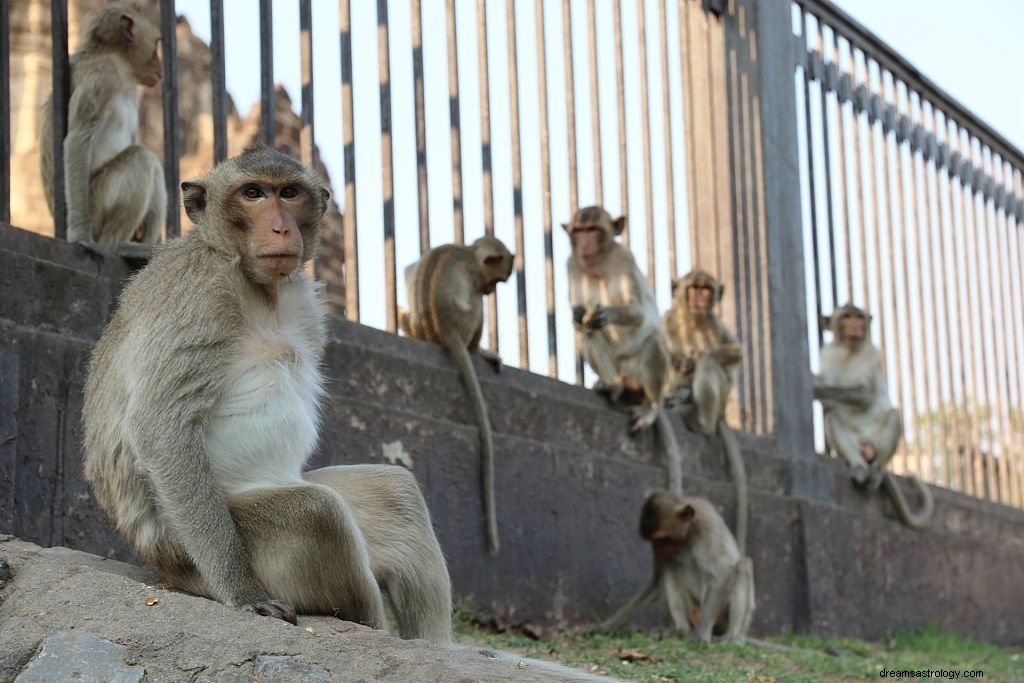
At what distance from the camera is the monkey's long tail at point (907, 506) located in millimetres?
12984

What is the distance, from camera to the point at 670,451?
10.4m

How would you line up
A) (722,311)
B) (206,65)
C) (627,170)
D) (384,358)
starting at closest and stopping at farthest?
(384,358) → (627,170) → (722,311) → (206,65)

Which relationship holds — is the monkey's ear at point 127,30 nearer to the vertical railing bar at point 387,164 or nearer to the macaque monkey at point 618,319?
the vertical railing bar at point 387,164

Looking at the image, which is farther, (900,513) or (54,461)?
(900,513)

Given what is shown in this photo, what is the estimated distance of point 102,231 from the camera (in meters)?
7.31

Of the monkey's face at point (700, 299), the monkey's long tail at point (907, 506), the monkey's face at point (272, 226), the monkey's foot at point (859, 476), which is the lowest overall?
the monkey's long tail at point (907, 506)

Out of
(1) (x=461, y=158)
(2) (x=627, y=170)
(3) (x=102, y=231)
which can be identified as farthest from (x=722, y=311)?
(3) (x=102, y=231)

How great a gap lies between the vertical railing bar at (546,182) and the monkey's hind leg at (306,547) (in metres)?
5.58

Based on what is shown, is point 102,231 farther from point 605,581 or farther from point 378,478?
point 605,581

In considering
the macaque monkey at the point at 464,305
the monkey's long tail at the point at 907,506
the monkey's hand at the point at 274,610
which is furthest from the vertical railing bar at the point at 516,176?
the monkey's hand at the point at 274,610

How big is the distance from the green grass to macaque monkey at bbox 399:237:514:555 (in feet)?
2.63

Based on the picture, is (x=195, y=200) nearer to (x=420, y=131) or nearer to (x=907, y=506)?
(x=420, y=131)

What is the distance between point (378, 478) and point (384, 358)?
338cm

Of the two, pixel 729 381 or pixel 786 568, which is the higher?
pixel 729 381
